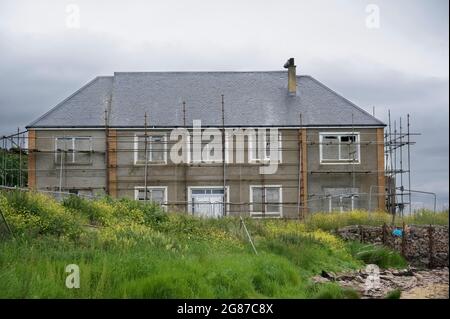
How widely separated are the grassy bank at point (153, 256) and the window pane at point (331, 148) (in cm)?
1661

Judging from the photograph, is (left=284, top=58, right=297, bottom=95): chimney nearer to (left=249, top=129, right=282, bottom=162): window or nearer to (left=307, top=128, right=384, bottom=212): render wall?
(left=307, top=128, right=384, bottom=212): render wall

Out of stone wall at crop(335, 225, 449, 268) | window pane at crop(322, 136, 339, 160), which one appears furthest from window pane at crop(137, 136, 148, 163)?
stone wall at crop(335, 225, 449, 268)

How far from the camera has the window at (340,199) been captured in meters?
38.6

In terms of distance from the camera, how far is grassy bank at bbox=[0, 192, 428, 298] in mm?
11516

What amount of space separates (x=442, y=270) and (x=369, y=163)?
1873 cm

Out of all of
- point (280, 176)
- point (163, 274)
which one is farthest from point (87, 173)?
point (163, 274)

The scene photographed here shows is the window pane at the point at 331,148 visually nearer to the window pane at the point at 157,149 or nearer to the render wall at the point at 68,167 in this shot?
the window pane at the point at 157,149

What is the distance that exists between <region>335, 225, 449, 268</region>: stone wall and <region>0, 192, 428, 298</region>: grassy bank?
5.67 ft

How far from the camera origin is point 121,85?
42125 mm

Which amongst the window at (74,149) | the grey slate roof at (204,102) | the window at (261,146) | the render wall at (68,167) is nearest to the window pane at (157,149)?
the grey slate roof at (204,102)

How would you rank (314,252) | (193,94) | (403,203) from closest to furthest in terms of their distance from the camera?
(314,252), (403,203), (193,94)

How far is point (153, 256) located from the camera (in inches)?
548

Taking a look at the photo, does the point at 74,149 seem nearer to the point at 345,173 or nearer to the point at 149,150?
the point at 149,150
